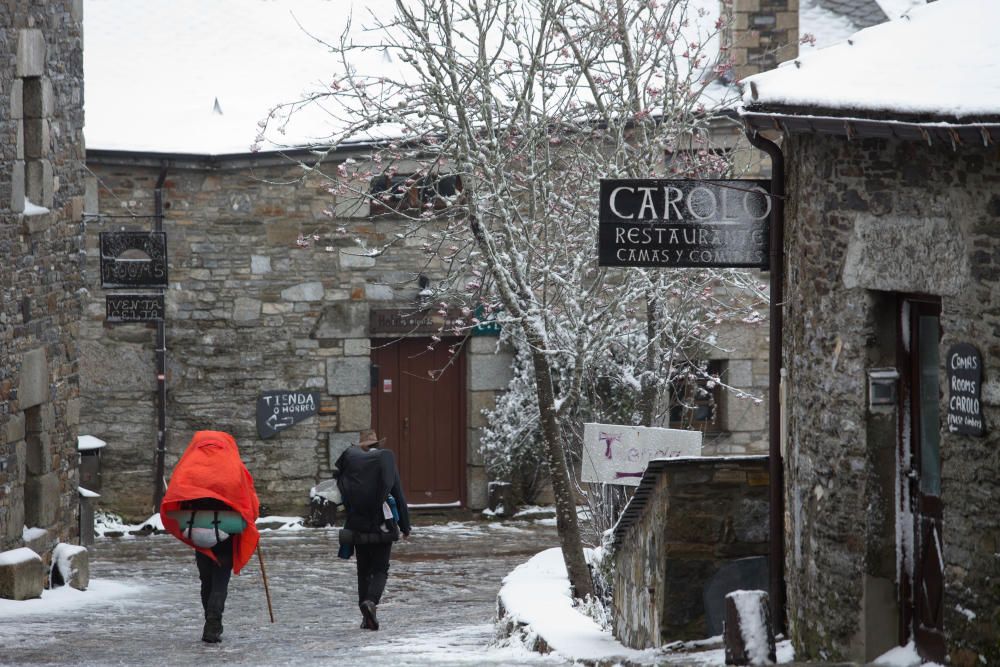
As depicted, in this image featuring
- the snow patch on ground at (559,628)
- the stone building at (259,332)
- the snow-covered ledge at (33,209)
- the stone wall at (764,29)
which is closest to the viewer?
the snow patch on ground at (559,628)

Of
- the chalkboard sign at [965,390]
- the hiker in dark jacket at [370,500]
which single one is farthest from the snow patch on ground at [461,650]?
the chalkboard sign at [965,390]

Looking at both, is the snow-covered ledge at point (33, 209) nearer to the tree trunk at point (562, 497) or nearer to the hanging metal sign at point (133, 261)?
the hanging metal sign at point (133, 261)

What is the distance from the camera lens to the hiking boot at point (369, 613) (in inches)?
374

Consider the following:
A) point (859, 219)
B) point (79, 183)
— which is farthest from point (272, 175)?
point (859, 219)

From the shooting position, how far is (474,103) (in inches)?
424

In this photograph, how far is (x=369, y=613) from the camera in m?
9.52

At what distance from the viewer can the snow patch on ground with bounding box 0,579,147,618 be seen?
1041 cm

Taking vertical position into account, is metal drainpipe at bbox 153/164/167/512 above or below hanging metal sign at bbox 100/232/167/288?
below

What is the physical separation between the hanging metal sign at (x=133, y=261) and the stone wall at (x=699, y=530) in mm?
8008

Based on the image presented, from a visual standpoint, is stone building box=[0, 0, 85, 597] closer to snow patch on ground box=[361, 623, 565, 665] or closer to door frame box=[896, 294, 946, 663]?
snow patch on ground box=[361, 623, 565, 665]

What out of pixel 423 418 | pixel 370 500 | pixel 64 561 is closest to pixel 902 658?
pixel 370 500

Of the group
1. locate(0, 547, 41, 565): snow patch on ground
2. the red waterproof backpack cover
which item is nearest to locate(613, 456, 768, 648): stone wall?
the red waterproof backpack cover

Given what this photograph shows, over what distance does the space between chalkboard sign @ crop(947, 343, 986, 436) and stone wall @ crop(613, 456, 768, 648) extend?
1770 mm

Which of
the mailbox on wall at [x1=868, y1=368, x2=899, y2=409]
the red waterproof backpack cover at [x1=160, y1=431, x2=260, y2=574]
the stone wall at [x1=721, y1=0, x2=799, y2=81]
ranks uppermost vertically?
the stone wall at [x1=721, y1=0, x2=799, y2=81]
